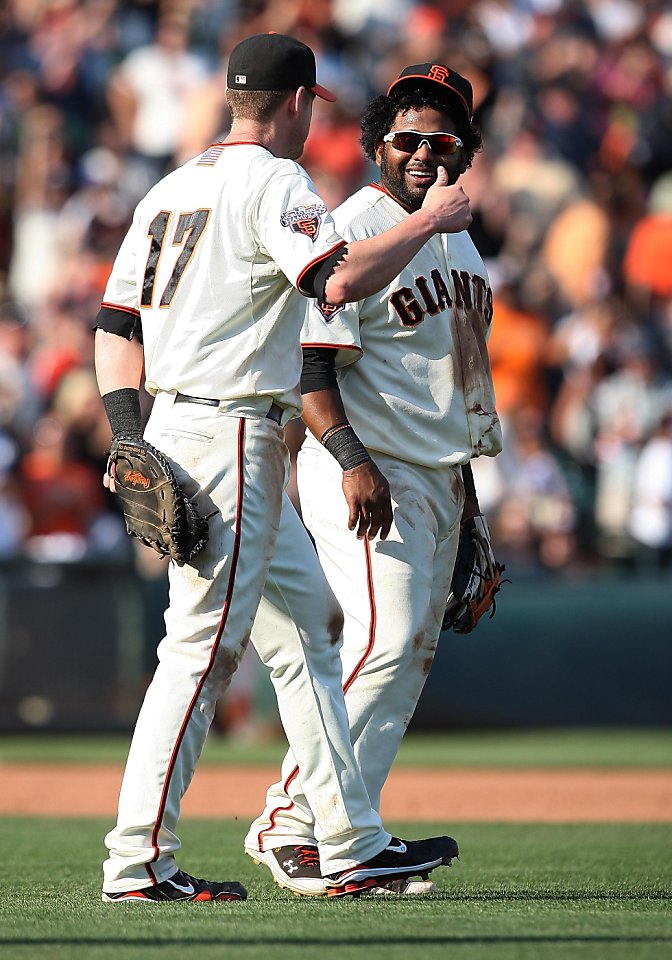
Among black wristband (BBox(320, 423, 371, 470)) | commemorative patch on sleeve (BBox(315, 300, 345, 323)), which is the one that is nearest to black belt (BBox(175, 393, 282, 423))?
black wristband (BBox(320, 423, 371, 470))

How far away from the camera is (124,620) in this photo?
1113cm

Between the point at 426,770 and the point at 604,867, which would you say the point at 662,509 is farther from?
the point at 604,867

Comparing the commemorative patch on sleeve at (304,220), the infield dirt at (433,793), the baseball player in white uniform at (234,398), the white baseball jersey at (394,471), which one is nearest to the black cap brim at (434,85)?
the white baseball jersey at (394,471)

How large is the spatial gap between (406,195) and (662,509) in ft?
22.8

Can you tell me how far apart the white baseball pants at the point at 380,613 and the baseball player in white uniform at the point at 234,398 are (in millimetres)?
260

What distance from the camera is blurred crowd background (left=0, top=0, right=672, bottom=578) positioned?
11547 mm

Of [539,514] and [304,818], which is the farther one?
[539,514]

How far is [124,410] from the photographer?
4406 millimetres

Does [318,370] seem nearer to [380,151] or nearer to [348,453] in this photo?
[348,453]

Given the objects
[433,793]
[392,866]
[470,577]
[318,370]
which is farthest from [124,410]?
[433,793]

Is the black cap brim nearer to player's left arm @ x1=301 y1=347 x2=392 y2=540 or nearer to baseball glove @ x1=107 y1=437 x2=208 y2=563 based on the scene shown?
player's left arm @ x1=301 y1=347 x2=392 y2=540

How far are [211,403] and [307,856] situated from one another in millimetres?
1407

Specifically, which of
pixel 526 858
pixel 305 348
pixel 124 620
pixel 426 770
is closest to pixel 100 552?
pixel 124 620

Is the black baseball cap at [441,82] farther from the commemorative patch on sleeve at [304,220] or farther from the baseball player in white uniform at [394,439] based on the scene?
the commemorative patch on sleeve at [304,220]
